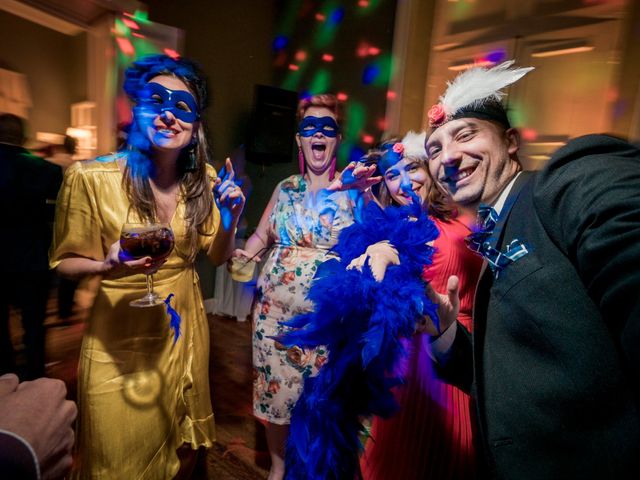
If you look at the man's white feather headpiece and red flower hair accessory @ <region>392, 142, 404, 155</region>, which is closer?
the man's white feather headpiece

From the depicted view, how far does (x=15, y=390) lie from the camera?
0.70 m

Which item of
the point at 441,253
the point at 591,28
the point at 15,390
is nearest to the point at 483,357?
the point at 441,253

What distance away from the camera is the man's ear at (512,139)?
113 centimetres

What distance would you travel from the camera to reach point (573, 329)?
67 centimetres

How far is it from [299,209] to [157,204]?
74cm

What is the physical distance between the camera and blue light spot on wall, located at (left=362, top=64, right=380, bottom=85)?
3.96 metres

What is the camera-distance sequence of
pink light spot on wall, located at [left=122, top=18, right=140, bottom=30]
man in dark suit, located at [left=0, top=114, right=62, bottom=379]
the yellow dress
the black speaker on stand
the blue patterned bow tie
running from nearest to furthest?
the blue patterned bow tie
the yellow dress
man in dark suit, located at [left=0, top=114, right=62, bottom=379]
pink light spot on wall, located at [left=122, top=18, right=140, bottom=30]
the black speaker on stand

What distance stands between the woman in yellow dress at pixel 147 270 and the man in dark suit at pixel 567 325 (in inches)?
35.6

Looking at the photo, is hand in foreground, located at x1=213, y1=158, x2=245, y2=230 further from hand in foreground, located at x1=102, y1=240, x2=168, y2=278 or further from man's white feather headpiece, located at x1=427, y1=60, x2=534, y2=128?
man's white feather headpiece, located at x1=427, y1=60, x2=534, y2=128

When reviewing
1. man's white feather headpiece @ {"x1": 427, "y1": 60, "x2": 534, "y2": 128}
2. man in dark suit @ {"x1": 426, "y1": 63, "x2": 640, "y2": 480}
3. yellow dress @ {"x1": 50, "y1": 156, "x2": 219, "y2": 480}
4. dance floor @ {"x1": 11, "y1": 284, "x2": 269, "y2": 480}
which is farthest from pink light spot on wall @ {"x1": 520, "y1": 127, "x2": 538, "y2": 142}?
dance floor @ {"x1": 11, "y1": 284, "x2": 269, "y2": 480}

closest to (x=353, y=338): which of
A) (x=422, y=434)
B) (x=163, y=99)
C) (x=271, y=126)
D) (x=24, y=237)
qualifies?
(x=422, y=434)

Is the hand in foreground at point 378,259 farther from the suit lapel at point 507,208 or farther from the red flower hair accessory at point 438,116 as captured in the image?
the red flower hair accessory at point 438,116

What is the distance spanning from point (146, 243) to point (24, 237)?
205cm

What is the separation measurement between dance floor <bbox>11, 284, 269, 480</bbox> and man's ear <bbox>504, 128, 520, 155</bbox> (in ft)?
6.49
